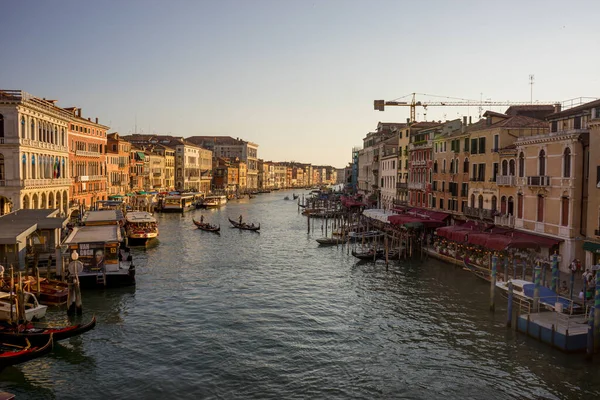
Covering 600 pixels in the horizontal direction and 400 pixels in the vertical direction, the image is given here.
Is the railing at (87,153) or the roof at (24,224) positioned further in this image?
the railing at (87,153)

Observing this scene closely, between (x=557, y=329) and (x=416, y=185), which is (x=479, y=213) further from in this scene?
(x=557, y=329)

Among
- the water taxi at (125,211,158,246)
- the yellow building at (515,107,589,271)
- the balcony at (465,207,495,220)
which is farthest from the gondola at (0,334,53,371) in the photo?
the balcony at (465,207,495,220)

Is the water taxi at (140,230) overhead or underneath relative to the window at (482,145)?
underneath

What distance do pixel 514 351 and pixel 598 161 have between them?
34.9ft

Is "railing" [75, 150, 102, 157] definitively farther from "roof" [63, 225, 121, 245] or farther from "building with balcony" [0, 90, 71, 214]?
"roof" [63, 225, 121, 245]

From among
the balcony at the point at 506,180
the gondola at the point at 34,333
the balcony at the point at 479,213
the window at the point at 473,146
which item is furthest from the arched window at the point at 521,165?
the gondola at the point at 34,333

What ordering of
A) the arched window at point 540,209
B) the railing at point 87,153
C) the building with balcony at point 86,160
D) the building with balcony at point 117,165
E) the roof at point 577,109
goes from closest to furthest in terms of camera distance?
the roof at point 577,109, the arched window at point 540,209, the building with balcony at point 86,160, the railing at point 87,153, the building with balcony at point 117,165

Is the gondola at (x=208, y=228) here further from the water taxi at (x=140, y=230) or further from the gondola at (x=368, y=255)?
the gondola at (x=368, y=255)

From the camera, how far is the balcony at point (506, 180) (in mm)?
→ 30312

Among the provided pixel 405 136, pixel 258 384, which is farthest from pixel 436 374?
pixel 405 136

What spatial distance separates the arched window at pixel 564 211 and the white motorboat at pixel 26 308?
78.2 ft

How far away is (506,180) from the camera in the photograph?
3084cm

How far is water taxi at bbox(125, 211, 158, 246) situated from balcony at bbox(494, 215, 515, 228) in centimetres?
2621

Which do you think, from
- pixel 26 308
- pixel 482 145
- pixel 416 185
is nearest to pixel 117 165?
pixel 416 185
